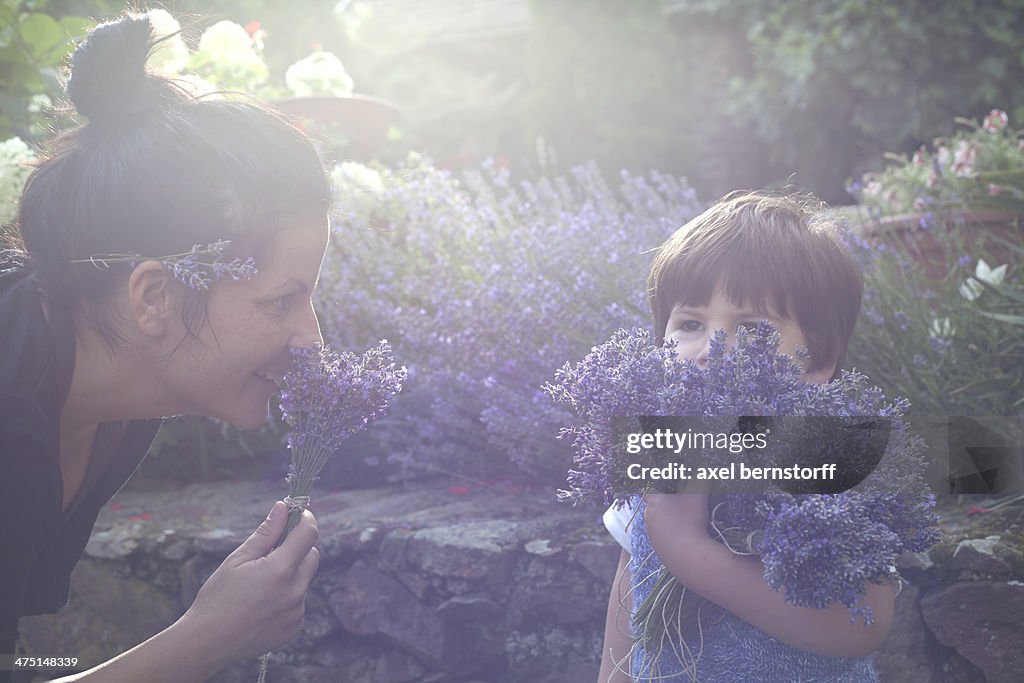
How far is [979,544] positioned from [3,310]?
2038 millimetres

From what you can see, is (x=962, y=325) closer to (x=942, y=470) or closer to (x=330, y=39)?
(x=942, y=470)

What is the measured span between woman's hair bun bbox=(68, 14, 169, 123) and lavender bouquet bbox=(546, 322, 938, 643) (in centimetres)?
99

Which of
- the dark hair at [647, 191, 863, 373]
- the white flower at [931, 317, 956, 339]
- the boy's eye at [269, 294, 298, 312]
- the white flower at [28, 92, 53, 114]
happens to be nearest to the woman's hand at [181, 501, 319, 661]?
the boy's eye at [269, 294, 298, 312]

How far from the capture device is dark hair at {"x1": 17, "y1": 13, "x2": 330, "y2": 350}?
→ 1712 millimetres

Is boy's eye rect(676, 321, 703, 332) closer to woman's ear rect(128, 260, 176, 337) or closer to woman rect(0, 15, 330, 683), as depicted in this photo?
woman rect(0, 15, 330, 683)

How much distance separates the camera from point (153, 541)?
283cm

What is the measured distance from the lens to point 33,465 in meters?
1.60

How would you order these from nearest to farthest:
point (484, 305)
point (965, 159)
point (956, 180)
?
point (484, 305) → point (956, 180) → point (965, 159)

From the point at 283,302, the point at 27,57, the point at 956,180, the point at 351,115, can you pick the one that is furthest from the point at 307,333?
the point at 351,115

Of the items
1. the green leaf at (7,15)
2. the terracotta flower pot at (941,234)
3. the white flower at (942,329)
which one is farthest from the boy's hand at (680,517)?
the green leaf at (7,15)

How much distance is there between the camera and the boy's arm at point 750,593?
4.59ft

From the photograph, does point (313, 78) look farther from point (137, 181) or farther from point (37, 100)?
point (137, 181)

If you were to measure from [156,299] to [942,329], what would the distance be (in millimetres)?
2123

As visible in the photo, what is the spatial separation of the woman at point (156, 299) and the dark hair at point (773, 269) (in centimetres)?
72
